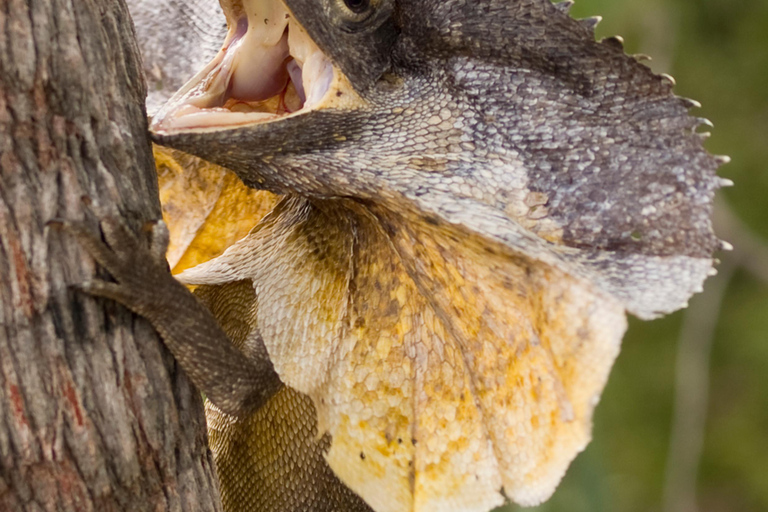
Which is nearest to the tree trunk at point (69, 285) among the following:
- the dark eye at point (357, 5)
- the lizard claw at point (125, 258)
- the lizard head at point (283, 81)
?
the lizard claw at point (125, 258)

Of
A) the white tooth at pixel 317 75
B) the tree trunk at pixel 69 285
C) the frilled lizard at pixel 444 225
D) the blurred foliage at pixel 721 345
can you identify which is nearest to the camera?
the tree trunk at pixel 69 285

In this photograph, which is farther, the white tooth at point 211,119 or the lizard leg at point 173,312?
the white tooth at point 211,119

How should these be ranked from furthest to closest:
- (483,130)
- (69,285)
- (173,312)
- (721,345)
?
(721,345) → (483,130) → (173,312) → (69,285)

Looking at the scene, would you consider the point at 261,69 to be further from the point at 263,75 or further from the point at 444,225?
the point at 444,225

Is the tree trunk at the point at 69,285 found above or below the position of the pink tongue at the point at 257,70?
below

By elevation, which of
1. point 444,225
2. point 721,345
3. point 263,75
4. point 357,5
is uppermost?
point 357,5

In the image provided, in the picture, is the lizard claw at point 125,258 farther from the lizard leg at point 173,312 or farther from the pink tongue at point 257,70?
the pink tongue at point 257,70

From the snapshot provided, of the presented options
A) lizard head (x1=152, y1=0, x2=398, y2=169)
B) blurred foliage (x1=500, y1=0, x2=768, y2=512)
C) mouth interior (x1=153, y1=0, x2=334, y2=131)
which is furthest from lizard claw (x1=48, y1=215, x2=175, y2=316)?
blurred foliage (x1=500, y1=0, x2=768, y2=512)

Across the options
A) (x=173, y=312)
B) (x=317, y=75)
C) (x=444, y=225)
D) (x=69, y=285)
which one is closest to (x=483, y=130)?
(x=444, y=225)
